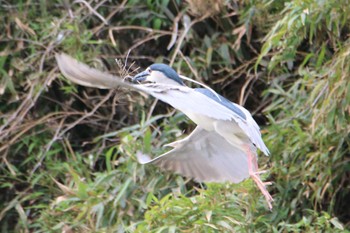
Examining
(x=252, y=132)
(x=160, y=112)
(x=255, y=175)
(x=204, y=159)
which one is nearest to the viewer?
(x=252, y=132)

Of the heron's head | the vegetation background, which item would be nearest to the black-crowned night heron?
the heron's head

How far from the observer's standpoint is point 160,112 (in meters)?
5.91

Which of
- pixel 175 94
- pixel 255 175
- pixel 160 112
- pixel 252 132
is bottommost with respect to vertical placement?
pixel 160 112

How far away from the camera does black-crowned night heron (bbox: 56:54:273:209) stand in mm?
3764

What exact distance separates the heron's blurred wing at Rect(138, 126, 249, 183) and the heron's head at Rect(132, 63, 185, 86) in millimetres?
346

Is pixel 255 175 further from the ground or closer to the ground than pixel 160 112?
further from the ground

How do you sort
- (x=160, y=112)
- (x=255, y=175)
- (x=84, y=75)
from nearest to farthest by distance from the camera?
(x=84, y=75), (x=255, y=175), (x=160, y=112)

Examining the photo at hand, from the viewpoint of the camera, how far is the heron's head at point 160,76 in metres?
4.36

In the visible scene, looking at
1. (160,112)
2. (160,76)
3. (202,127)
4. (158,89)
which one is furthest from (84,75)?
(160,112)

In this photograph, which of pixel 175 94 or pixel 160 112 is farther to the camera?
pixel 160 112

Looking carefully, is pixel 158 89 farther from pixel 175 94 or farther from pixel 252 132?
pixel 252 132

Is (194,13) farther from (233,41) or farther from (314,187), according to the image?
(314,187)

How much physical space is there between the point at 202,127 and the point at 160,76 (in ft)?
0.96

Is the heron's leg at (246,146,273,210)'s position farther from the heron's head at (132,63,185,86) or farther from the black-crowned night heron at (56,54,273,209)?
the heron's head at (132,63,185,86)
